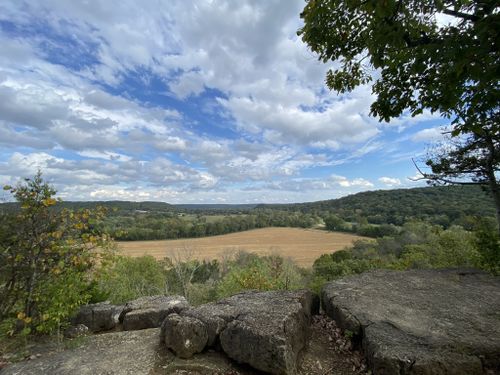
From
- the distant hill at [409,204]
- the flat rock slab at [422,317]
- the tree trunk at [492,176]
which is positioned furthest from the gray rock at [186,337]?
the distant hill at [409,204]

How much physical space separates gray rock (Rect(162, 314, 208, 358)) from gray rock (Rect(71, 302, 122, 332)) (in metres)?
3.20

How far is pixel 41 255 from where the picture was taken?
5.55m

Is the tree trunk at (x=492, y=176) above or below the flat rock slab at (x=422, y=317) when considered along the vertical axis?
above

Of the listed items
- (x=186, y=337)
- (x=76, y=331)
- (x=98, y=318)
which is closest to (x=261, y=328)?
(x=186, y=337)

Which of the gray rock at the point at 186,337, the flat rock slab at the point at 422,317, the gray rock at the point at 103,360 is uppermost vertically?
the flat rock slab at the point at 422,317

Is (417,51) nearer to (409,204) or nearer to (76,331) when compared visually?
(76,331)

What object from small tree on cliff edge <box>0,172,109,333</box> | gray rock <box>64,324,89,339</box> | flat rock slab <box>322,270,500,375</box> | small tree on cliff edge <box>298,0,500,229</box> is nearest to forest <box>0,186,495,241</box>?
gray rock <box>64,324,89,339</box>

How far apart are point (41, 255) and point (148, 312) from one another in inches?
105

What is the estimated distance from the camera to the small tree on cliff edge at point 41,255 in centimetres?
535

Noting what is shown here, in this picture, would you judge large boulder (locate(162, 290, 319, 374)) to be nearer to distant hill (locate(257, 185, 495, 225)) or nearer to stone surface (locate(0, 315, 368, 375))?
stone surface (locate(0, 315, 368, 375))

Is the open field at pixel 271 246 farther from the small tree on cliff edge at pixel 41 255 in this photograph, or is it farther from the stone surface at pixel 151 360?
the stone surface at pixel 151 360

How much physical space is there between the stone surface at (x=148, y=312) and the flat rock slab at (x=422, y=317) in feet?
12.1

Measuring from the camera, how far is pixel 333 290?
22.2 feet

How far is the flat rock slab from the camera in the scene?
4.05 metres
